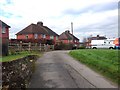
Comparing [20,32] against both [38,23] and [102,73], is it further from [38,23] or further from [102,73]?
[102,73]

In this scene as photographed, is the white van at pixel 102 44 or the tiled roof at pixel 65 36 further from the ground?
the tiled roof at pixel 65 36

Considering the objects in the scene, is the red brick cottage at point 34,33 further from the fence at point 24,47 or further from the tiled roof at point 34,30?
the fence at point 24,47

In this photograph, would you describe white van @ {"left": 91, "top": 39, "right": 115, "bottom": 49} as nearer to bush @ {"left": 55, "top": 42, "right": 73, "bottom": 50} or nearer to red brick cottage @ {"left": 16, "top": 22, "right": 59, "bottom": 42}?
bush @ {"left": 55, "top": 42, "right": 73, "bottom": 50}

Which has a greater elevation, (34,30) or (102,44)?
(34,30)

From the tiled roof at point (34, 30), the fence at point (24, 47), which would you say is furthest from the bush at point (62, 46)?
the fence at point (24, 47)

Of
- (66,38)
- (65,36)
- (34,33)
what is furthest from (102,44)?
(65,36)

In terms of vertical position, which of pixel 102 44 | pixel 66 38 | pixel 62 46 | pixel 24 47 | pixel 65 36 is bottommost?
pixel 62 46

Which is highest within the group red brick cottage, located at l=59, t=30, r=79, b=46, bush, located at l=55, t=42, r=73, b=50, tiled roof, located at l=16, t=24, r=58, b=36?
tiled roof, located at l=16, t=24, r=58, b=36

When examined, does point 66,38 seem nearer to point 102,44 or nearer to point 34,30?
point 34,30

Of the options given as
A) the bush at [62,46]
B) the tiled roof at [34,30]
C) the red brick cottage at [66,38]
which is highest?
the tiled roof at [34,30]

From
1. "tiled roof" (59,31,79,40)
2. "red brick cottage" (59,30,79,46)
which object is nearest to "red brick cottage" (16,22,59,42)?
"red brick cottage" (59,30,79,46)

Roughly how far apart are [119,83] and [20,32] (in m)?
70.0

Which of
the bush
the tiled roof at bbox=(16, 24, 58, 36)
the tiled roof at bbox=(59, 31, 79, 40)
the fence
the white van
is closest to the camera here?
the fence

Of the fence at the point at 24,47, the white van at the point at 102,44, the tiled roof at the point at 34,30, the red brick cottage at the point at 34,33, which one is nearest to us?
the fence at the point at 24,47
